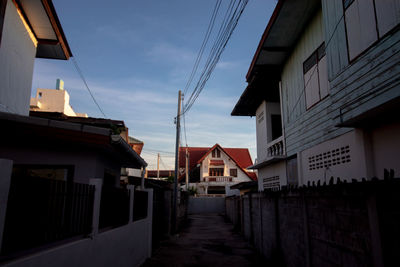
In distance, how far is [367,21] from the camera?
5.50m

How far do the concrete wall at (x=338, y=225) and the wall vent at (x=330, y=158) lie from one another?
167cm

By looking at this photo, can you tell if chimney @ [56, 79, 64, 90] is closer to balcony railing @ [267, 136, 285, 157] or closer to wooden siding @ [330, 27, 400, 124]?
balcony railing @ [267, 136, 285, 157]

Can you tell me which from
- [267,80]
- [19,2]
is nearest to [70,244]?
[19,2]

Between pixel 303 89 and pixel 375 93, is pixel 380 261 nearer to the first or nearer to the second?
pixel 375 93

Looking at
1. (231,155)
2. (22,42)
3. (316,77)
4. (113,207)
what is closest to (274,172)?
(316,77)

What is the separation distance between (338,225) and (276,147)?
347 inches

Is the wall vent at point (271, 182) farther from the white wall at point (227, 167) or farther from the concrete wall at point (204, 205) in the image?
the white wall at point (227, 167)

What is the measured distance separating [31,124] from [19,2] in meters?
4.43

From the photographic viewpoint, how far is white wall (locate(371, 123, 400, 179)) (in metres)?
5.22

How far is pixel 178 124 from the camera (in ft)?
55.0

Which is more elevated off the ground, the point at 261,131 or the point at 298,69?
the point at 298,69

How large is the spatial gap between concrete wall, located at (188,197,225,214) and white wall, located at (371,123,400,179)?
2943cm

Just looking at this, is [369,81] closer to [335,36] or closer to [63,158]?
[335,36]

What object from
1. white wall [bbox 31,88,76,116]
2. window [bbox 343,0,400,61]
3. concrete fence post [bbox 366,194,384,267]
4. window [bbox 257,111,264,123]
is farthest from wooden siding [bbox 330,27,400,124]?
white wall [bbox 31,88,76,116]
